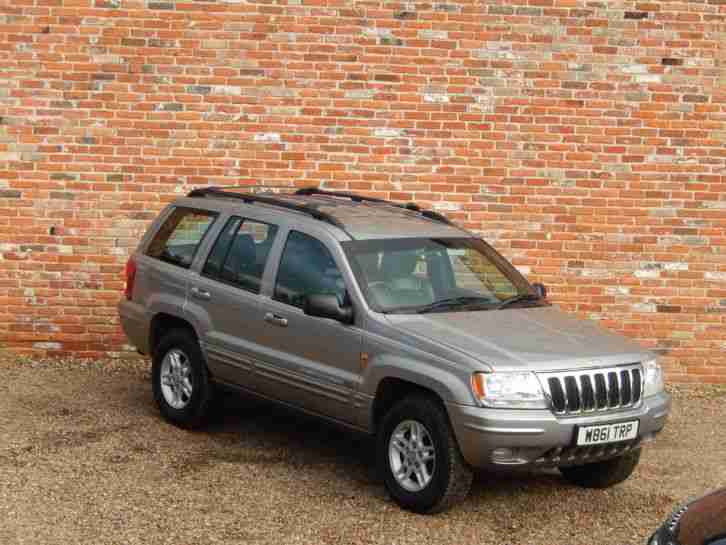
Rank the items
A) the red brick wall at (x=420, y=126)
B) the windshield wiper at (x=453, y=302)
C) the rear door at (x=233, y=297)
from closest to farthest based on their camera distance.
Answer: the windshield wiper at (x=453, y=302)
the rear door at (x=233, y=297)
the red brick wall at (x=420, y=126)

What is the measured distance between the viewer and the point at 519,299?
325 inches

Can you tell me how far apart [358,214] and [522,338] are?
5.98 feet

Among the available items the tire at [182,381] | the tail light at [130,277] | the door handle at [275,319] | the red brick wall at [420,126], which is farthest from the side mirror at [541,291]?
the tail light at [130,277]

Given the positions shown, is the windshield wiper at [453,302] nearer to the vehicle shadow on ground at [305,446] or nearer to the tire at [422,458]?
the tire at [422,458]

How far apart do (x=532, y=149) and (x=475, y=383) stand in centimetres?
497

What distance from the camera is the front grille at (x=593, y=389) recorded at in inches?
277

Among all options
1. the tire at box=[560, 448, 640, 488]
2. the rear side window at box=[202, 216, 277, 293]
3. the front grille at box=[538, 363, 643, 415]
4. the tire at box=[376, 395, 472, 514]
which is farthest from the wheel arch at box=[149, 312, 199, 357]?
the front grille at box=[538, 363, 643, 415]

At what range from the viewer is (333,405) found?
788 centimetres

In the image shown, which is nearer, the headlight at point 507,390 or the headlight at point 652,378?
the headlight at point 507,390

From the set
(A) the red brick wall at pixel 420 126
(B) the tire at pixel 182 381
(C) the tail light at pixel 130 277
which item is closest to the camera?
(B) the tire at pixel 182 381

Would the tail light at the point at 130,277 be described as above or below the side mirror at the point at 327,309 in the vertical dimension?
below

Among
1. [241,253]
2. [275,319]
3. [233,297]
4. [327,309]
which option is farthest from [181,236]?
[327,309]

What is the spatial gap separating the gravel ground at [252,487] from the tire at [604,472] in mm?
85

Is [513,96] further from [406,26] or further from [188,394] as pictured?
[188,394]
